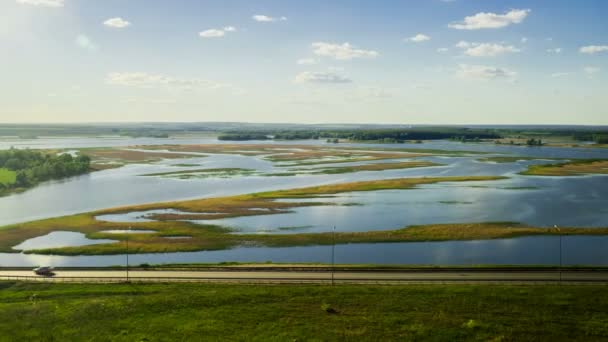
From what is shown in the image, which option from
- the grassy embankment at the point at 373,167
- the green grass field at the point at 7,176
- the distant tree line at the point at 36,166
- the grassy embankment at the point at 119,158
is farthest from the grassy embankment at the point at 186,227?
the grassy embankment at the point at 119,158

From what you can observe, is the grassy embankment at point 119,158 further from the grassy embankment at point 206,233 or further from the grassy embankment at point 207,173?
the grassy embankment at point 206,233

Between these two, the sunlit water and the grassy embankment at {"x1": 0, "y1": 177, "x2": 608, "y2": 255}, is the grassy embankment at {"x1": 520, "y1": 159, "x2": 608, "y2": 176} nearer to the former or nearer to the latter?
the sunlit water

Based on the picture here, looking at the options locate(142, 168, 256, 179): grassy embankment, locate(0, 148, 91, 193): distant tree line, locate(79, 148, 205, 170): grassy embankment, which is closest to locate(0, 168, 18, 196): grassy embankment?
locate(0, 148, 91, 193): distant tree line

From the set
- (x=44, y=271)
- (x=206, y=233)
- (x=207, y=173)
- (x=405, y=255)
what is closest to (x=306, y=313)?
(x=405, y=255)

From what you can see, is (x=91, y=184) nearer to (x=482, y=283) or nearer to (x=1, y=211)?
(x=1, y=211)

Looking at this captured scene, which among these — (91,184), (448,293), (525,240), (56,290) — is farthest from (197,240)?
(91,184)

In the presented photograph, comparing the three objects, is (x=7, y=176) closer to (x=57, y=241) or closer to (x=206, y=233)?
(x=57, y=241)
